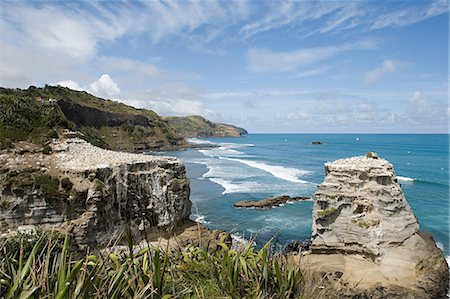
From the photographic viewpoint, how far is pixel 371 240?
19.2m

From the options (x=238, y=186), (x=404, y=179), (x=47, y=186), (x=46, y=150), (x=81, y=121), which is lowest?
(x=404, y=179)

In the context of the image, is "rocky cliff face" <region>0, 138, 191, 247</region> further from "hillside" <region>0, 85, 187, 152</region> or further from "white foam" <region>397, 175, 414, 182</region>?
"white foam" <region>397, 175, 414, 182</region>

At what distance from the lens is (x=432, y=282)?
1686 centimetres

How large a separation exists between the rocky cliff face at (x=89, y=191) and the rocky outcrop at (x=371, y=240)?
9100mm

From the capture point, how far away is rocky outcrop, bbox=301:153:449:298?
55.9ft

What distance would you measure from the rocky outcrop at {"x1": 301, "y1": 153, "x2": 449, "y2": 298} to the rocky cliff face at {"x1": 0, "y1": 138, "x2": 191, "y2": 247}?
358 inches

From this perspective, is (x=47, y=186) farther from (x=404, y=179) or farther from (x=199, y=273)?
(x=404, y=179)

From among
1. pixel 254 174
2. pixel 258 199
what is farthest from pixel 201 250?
pixel 254 174

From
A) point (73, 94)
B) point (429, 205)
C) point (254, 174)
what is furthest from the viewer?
point (73, 94)

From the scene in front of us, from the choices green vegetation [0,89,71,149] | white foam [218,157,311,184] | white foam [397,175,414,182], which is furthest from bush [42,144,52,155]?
white foam [397,175,414,182]

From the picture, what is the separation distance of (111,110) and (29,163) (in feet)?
239

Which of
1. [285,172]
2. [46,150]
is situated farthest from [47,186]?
[285,172]

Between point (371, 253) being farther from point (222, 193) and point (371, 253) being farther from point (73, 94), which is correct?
point (73, 94)

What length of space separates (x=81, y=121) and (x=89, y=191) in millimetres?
60992
